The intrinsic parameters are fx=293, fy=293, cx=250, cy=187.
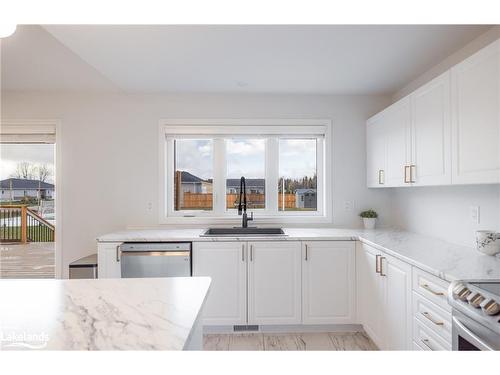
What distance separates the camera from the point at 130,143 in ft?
10.4

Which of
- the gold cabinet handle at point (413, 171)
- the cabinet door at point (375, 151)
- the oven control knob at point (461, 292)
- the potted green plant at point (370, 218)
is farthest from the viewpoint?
the potted green plant at point (370, 218)

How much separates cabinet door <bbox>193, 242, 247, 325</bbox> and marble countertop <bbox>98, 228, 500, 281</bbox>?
0.30ft

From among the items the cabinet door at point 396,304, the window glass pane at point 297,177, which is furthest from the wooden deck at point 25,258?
the cabinet door at point 396,304

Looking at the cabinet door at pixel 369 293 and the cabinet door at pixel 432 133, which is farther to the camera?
the cabinet door at pixel 369 293

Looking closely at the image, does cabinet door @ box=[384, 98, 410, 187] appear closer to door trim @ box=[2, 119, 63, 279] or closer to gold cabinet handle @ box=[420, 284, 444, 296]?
gold cabinet handle @ box=[420, 284, 444, 296]

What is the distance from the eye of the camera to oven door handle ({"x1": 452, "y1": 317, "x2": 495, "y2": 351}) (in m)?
1.05

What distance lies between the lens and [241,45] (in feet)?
6.77

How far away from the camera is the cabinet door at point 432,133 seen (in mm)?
1837

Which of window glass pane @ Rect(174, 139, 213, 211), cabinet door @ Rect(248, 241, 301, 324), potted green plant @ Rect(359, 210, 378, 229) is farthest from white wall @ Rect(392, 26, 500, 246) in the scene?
window glass pane @ Rect(174, 139, 213, 211)

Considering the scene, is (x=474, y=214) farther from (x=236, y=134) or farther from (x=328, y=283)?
(x=236, y=134)

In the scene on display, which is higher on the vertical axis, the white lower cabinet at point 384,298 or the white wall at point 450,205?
the white wall at point 450,205

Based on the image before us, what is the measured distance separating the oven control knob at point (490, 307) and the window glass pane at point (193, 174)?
2593 mm

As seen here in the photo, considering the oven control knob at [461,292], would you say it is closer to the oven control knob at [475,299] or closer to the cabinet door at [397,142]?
the oven control knob at [475,299]
